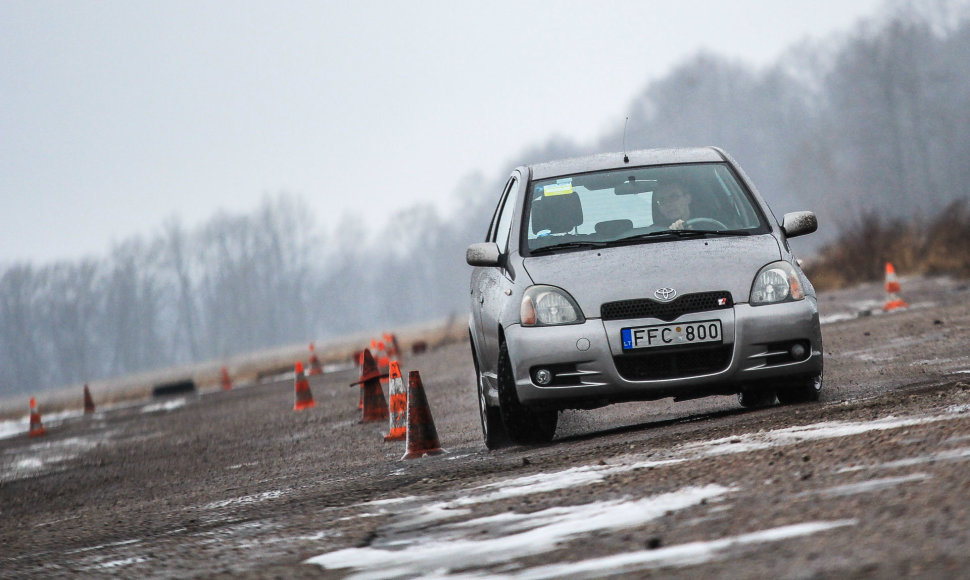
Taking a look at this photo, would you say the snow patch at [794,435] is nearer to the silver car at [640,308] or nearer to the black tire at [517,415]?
the silver car at [640,308]

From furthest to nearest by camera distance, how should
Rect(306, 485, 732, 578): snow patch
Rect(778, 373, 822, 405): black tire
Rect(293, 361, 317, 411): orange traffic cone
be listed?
Rect(293, 361, 317, 411): orange traffic cone < Rect(778, 373, 822, 405): black tire < Rect(306, 485, 732, 578): snow patch

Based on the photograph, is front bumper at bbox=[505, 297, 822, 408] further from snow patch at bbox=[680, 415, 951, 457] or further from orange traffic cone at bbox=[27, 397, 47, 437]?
orange traffic cone at bbox=[27, 397, 47, 437]

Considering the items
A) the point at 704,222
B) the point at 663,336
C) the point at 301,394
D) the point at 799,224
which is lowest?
the point at 301,394

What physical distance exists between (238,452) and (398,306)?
146 m

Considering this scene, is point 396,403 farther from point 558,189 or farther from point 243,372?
point 243,372

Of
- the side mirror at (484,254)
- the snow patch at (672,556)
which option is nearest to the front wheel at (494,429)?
the side mirror at (484,254)

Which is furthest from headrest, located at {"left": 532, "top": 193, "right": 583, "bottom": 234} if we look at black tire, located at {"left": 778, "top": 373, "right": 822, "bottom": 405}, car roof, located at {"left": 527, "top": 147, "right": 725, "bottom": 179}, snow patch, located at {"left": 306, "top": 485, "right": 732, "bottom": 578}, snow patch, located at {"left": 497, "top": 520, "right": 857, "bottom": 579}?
snow patch, located at {"left": 497, "top": 520, "right": 857, "bottom": 579}

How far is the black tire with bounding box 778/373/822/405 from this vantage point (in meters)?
8.45

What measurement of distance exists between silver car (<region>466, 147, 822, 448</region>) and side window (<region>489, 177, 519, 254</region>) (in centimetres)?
9

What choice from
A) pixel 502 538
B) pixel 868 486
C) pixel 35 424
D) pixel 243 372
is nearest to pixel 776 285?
pixel 868 486

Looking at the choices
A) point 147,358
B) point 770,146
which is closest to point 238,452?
point 770,146

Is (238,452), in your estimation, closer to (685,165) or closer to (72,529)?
(72,529)

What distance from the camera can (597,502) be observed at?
5.53 m

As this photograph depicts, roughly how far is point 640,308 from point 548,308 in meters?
0.54
